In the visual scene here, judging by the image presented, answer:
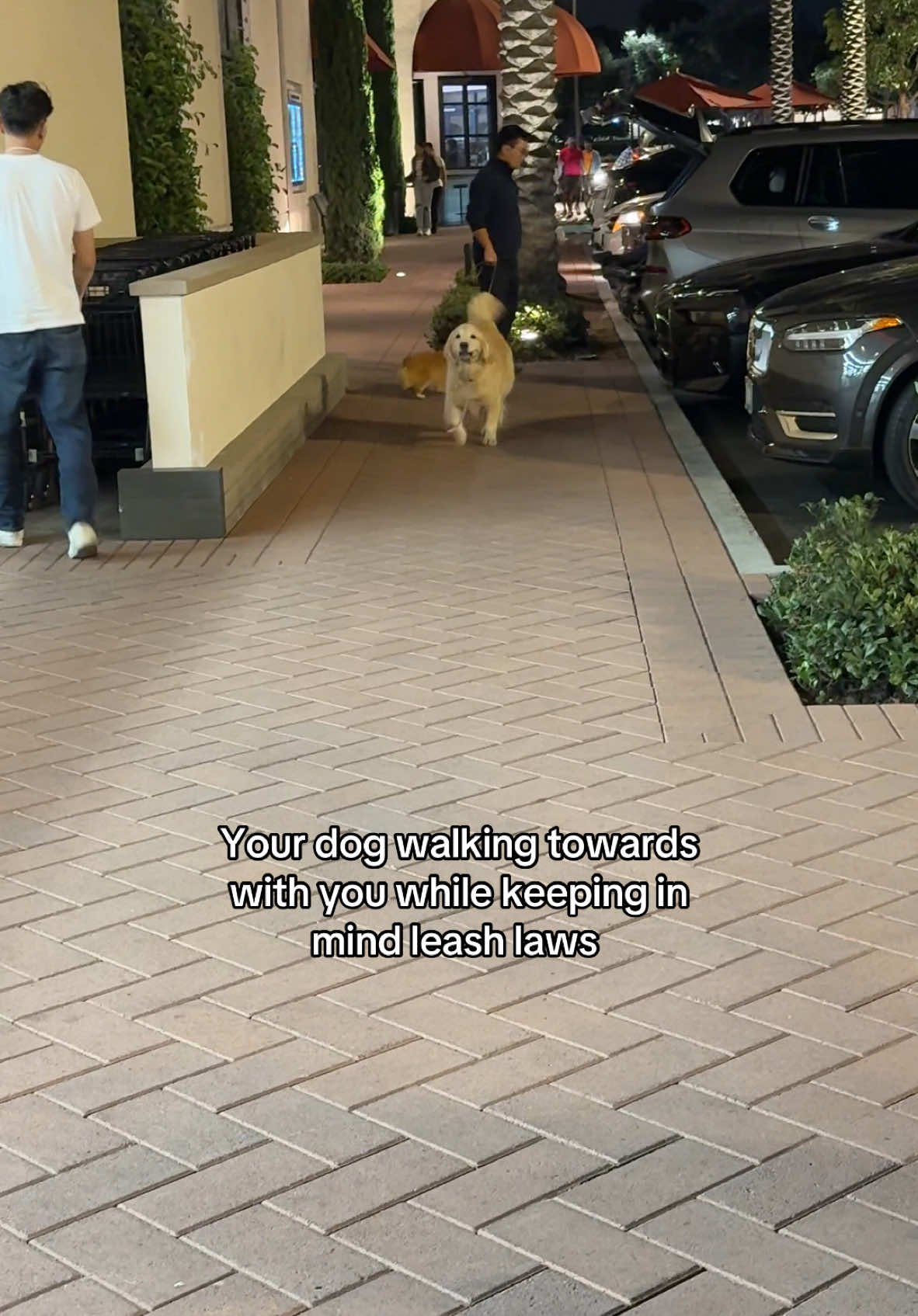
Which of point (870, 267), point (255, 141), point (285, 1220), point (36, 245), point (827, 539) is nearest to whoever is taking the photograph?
point (285, 1220)

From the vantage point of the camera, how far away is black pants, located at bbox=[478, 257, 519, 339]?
13.9 meters

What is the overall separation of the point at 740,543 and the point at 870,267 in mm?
2498

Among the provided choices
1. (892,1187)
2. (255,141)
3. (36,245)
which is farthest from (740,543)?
(255,141)

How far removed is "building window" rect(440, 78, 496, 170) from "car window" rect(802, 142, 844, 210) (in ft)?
90.5

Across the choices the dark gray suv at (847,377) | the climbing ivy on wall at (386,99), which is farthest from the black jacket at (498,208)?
the climbing ivy on wall at (386,99)

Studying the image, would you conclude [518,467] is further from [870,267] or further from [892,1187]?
[892,1187]

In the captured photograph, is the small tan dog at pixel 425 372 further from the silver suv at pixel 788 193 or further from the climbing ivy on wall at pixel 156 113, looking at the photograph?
the climbing ivy on wall at pixel 156 113

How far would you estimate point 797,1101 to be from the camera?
Answer: 3518 mm

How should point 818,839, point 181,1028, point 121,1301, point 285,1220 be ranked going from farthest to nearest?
1. point 818,839
2. point 181,1028
3. point 285,1220
4. point 121,1301

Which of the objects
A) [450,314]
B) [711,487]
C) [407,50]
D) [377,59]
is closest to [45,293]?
[711,487]

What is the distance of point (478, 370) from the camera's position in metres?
11.1

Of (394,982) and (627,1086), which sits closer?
(627,1086)

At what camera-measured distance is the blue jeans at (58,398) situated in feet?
27.0

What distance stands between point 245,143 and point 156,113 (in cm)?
559
